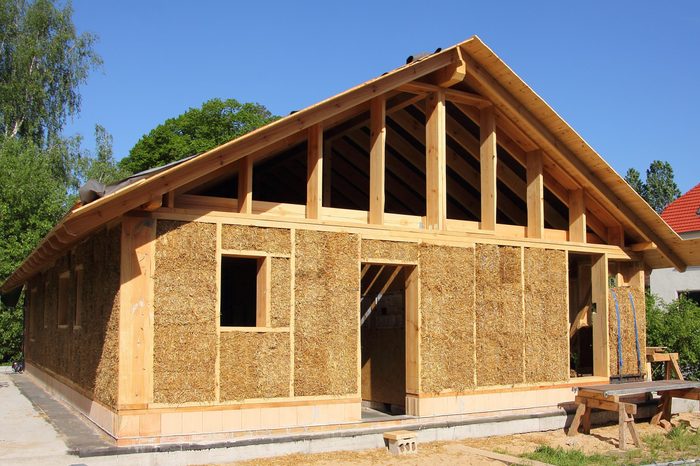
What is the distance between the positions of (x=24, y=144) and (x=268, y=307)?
25128 mm

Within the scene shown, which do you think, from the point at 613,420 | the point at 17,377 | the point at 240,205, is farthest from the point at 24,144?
the point at 613,420

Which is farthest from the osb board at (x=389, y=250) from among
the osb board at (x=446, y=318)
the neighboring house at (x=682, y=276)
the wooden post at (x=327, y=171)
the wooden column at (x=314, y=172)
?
the neighboring house at (x=682, y=276)

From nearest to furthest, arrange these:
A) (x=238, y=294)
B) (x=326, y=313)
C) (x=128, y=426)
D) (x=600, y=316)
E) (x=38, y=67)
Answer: (x=128, y=426), (x=326, y=313), (x=600, y=316), (x=238, y=294), (x=38, y=67)

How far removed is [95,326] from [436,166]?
541cm

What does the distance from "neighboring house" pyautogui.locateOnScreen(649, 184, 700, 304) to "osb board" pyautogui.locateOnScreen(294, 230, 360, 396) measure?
1406 cm

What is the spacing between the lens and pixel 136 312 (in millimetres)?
8461

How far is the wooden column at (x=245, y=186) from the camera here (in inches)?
368

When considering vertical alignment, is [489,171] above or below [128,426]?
above

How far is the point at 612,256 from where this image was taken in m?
13.1

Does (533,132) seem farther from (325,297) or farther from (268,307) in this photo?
(268,307)

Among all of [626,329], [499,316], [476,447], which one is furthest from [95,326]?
[626,329]

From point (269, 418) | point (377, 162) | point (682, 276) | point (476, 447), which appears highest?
point (377, 162)

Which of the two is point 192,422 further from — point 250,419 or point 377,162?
point 377,162

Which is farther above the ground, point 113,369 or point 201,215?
point 201,215
